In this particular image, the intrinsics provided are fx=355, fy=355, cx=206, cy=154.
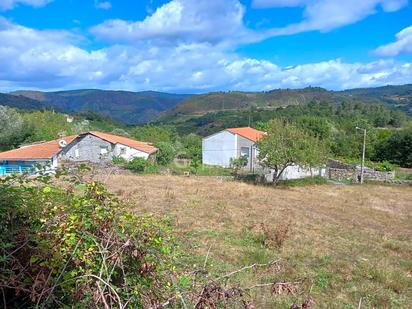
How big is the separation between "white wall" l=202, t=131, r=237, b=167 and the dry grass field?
2599 centimetres

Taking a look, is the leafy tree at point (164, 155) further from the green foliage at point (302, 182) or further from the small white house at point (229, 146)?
the green foliage at point (302, 182)

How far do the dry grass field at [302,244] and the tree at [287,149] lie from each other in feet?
27.2

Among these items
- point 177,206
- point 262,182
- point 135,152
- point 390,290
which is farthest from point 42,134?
point 390,290

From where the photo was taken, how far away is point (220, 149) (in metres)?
43.2

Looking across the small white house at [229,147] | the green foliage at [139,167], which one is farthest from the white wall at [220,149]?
the green foliage at [139,167]

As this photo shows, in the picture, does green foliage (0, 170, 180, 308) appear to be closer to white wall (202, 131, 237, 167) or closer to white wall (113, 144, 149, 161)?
white wall (113, 144, 149, 161)

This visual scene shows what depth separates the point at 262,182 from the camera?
2789 centimetres

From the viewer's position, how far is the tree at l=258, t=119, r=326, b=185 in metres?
24.3

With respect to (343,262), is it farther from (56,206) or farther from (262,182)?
(262,182)

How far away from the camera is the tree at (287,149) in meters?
24.3

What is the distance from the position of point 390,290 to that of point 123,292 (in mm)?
5812

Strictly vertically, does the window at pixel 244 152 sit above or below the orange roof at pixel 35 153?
below

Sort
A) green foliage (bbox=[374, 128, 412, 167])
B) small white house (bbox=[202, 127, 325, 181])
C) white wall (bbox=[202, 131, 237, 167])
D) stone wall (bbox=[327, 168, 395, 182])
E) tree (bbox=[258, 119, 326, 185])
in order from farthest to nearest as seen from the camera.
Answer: white wall (bbox=[202, 131, 237, 167]) < green foliage (bbox=[374, 128, 412, 167]) < small white house (bbox=[202, 127, 325, 181]) < stone wall (bbox=[327, 168, 395, 182]) < tree (bbox=[258, 119, 326, 185])

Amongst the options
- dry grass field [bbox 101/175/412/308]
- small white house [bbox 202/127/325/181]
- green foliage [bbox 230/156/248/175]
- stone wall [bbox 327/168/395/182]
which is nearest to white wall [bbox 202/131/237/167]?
small white house [bbox 202/127/325/181]
